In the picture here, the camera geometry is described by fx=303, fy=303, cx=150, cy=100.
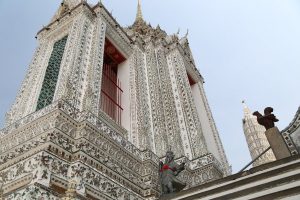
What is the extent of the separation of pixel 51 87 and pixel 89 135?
270 centimetres

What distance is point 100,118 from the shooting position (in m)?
7.75

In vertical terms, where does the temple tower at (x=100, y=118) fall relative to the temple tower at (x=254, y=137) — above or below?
below

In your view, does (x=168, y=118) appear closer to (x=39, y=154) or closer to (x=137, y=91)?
(x=137, y=91)

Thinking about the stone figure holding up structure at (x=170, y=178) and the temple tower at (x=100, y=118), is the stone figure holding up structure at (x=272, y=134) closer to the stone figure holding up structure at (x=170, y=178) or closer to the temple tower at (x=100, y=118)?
the stone figure holding up structure at (x=170, y=178)

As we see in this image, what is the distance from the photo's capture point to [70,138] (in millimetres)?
6008

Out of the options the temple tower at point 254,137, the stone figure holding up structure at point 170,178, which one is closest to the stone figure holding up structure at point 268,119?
the stone figure holding up structure at point 170,178

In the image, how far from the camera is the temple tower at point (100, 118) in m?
5.49

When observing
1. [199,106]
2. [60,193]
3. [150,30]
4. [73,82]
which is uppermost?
[150,30]

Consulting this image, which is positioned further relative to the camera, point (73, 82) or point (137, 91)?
point (137, 91)

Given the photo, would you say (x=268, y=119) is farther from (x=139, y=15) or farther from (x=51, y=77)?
(x=139, y=15)

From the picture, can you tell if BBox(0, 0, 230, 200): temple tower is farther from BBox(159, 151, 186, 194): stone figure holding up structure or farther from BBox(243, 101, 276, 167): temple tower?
BBox(243, 101, 276, 167): temple tower

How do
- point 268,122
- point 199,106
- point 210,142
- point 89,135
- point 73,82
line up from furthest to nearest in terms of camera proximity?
point 199,106, point 210,142, point 73,82, point 89,135, point 268,122

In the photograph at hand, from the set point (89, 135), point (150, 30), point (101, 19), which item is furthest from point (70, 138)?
point (150, 30)

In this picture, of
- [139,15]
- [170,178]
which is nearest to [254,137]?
[139,15]
